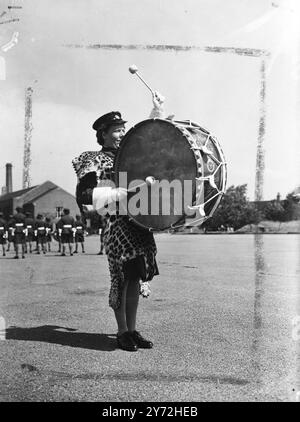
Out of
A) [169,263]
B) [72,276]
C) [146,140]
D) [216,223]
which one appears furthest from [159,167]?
[216,223]

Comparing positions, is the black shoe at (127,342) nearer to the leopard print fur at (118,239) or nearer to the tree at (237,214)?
the leopard print fur at (118,239)

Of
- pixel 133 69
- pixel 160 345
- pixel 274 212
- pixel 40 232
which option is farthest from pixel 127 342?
pixel 274 212

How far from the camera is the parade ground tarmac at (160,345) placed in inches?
122

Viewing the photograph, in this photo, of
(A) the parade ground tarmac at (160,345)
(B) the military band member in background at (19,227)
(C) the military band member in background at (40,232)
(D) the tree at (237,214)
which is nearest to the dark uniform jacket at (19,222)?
(B) the military band member in background at (19,227)

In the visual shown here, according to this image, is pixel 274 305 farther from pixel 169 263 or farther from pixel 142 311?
pixel 169 263

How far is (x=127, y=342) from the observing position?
396cm

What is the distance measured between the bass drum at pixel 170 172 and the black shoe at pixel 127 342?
38.8 inches

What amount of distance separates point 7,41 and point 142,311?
10.2 feet

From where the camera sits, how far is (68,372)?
3.46 meters

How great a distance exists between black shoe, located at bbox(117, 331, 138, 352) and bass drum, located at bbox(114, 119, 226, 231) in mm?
986

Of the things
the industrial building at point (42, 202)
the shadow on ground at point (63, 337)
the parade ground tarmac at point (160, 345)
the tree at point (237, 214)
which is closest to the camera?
the parade ground tarmac at point (160, 345)

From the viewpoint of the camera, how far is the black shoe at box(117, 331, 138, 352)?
3.94 m

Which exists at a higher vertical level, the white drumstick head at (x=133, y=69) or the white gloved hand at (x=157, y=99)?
the white drumstick head at (x=133, y=69)

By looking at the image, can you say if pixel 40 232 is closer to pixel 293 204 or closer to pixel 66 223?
pixel 66 223
